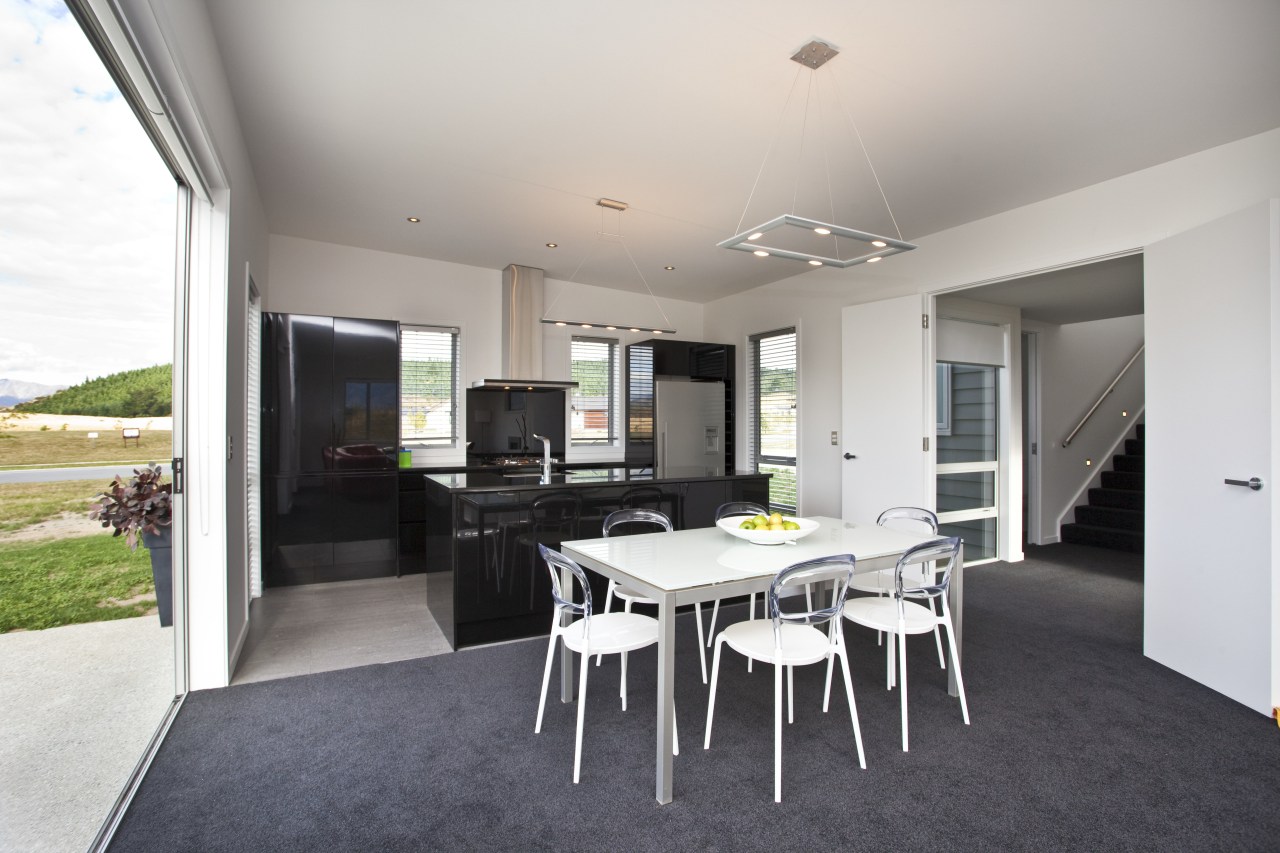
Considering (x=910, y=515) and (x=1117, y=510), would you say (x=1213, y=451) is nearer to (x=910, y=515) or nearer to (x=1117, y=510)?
(x=910, y=515)

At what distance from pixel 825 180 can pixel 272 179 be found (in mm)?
3639

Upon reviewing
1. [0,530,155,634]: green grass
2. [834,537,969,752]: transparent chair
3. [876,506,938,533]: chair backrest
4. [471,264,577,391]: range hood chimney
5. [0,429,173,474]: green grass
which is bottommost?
[834,537,969,752]: transparent chair

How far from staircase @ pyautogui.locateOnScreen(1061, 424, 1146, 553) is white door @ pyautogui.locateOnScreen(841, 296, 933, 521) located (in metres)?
3.04

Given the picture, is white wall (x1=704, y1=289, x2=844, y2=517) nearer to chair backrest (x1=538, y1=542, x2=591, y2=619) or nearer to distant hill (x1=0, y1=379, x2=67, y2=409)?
chair backrest (x1=538, y1=542, x2=591, y2=619)

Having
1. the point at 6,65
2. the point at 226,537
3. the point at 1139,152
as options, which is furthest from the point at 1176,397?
the point at 226,537

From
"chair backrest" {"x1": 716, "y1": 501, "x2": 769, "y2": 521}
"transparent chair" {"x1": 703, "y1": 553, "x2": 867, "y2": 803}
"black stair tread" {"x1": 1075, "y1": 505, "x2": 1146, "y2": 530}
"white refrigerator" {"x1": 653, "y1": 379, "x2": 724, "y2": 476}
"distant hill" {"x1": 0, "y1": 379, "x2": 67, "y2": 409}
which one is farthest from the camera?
"white refrigerator" {"x1": 653, "y1": 379, "x2": 724, "y2": 476}

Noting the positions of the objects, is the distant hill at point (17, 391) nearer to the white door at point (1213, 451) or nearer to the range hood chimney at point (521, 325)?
the white door at point (1213, 451)

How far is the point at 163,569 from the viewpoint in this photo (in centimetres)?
262

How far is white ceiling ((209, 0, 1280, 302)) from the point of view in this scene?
2.44 metres

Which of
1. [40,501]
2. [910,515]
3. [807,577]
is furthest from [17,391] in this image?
[910,515]

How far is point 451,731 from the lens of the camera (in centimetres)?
251

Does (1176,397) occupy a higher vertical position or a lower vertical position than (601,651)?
higher

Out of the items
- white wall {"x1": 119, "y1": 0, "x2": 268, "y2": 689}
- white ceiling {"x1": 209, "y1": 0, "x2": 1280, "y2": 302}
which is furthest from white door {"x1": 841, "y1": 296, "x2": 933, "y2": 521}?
white wall {"x1": 119, "y1": 0, "x2": 268, "y2": 689}

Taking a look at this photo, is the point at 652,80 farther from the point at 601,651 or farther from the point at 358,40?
the point at 601,651
